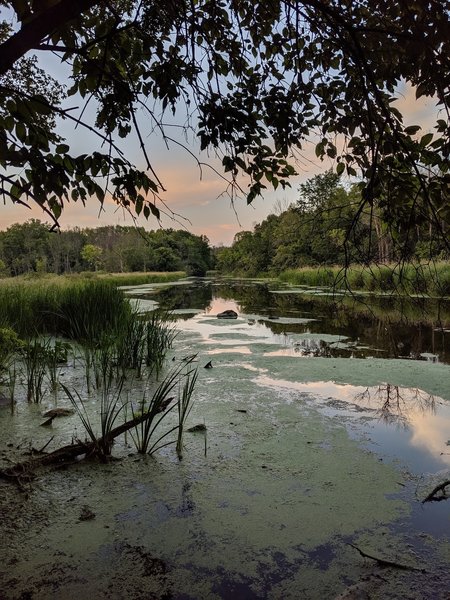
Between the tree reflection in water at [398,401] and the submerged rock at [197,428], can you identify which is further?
the tree reflection in water at [398,401]

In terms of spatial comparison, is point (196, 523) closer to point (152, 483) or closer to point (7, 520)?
point (152, 483)

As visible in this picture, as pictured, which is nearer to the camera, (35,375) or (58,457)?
(58,457)

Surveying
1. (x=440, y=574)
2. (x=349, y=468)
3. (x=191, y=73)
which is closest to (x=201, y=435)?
(x=349, y=468)

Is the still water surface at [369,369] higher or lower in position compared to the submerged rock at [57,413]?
lower

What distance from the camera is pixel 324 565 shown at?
1577 mm

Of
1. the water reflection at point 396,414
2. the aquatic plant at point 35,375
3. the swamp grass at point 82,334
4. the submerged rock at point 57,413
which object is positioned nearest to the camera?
the water reflection at point 396,414

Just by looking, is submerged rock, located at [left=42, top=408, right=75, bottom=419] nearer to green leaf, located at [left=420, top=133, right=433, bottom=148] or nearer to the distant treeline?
green leaf, located at [left=420, top=133, right=433, bottom=148]

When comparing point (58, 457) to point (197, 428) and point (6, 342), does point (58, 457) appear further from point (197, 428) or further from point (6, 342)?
point (6, 342)

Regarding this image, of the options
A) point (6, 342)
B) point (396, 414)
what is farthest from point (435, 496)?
point (6, 342)

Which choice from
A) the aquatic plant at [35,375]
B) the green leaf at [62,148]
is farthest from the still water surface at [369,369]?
the aquatic plant at [35,375]

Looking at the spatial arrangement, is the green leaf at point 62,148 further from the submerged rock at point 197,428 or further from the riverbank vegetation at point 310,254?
the submerged rock at point 197,428

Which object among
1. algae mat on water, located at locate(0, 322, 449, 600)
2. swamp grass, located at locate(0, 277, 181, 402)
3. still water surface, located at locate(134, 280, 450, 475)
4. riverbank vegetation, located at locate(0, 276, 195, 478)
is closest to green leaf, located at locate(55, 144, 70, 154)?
still water surface, located at locate(134, 280, 450, 475)

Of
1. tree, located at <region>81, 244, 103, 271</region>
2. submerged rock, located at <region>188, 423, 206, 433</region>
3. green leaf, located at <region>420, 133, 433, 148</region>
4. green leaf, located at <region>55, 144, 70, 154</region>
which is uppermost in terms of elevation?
tree, located at <region>81, 244, 103, 271</region>

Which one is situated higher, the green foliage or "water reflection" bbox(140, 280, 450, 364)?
the green foliage
